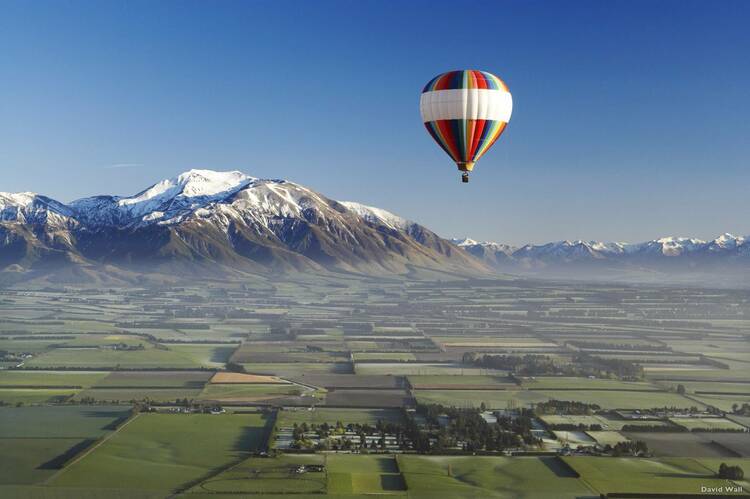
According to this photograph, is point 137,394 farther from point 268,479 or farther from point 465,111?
point 465,111

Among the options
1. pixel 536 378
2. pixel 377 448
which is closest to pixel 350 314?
pixel 536 378

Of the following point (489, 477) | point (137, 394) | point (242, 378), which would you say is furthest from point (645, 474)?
point (137, 394)

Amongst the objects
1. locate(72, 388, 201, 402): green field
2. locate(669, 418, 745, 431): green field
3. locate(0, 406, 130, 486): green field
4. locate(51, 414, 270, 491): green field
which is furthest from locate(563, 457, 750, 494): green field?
locate(72, 388, 201, 402): green field

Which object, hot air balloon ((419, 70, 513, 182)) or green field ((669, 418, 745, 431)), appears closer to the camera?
hot air balloon ((419, 70, 513, 182))

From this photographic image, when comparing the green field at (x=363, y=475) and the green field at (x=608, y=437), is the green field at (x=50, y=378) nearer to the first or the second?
the green field at (x=363, y=475)

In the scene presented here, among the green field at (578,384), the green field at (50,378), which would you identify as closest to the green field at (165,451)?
the green field at (50,378)

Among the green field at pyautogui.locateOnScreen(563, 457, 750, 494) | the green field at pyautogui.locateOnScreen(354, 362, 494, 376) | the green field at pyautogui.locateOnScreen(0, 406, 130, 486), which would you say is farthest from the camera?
the green field at pyautogui.locateOnScreen(354, 362, 494, 376)

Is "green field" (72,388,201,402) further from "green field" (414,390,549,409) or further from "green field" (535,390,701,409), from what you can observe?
"green field" (535,390,701,409)
